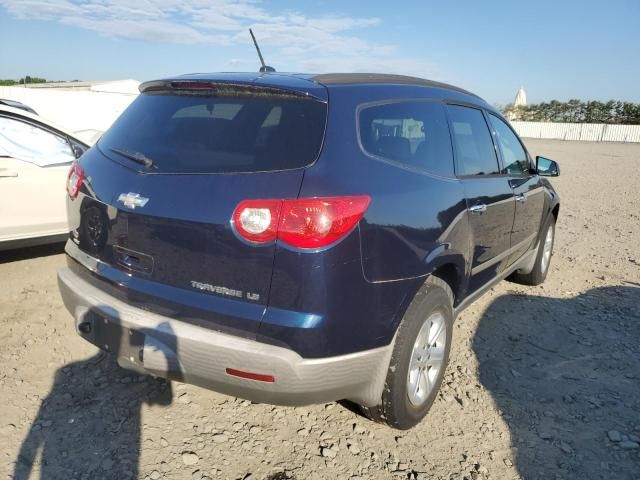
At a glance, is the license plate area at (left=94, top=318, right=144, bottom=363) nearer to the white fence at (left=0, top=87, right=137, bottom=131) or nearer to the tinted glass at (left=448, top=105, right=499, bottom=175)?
the tinted glass at (left=448, top=105, right=499, bottom=175)

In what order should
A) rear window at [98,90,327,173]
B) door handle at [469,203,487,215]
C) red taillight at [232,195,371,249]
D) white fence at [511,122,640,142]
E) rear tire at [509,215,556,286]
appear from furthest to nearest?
white fence at [511,122,640,142]
rear tire at [509,215,556,286]
door handle at [469,203,487,215]
rear window at [98,90,327,173]
red taillight at [232,195,371,249]

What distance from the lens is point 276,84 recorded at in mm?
2354

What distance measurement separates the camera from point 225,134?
2.34 m

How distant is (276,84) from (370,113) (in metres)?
0.46

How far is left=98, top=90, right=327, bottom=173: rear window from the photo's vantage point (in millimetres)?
2156

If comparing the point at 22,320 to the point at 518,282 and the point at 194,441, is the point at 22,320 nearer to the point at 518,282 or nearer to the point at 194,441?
the point at 194,441

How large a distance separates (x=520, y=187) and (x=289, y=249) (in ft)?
8.55

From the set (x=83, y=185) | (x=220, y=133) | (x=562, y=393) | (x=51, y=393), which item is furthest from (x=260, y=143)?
(x=562, y=393)

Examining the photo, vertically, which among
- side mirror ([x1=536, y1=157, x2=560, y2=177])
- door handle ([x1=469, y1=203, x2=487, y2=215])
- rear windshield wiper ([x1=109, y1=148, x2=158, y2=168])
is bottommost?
door handle ([x1=469, y1=203, x2=487, y2=215])

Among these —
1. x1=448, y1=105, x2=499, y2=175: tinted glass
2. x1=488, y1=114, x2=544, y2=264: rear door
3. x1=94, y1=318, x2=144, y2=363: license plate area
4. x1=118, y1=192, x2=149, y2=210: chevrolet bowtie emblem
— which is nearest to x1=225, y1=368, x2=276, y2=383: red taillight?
x1=94, y1=318, x2=144, y2=363: license plate area

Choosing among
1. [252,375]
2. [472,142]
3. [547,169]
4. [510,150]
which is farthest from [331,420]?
[547,169]

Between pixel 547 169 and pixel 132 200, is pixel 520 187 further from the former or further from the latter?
pixel 132 200

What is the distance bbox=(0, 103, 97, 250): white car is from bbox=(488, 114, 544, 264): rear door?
3.96m

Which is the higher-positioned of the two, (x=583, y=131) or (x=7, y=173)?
(x=583, y=131)
